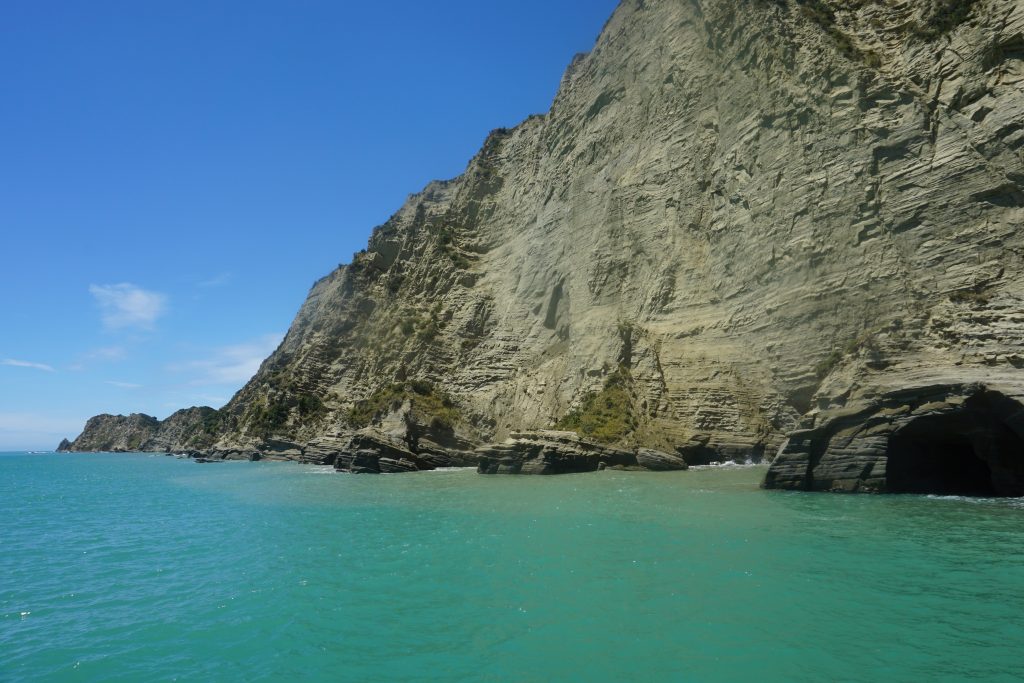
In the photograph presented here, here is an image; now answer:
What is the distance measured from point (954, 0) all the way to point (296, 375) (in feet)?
192

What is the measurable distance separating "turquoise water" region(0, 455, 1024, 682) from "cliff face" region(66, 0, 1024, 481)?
23.3 ft

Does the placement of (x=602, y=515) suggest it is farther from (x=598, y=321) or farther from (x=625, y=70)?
(x=625, y=70)

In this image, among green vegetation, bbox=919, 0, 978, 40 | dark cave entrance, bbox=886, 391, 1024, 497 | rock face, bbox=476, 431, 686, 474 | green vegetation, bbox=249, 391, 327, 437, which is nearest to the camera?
dark cave entrance, bbox=886, 391, 1024, 497

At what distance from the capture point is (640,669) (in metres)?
5.96

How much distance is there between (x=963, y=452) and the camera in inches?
706

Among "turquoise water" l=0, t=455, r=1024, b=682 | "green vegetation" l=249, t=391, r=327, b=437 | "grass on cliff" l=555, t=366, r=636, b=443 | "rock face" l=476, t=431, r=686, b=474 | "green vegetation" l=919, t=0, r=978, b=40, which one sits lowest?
"turquoise water" l=0, t=455, r=1024, b=682

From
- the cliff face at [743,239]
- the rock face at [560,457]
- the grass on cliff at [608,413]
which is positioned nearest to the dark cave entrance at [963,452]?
the cliff face at [743,239]

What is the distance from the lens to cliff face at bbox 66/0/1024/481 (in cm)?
2117

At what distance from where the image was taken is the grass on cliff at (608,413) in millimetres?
30562

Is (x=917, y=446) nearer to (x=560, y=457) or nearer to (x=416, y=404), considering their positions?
(x=560, y=457)

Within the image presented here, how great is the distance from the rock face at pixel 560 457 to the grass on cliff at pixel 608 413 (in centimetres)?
219

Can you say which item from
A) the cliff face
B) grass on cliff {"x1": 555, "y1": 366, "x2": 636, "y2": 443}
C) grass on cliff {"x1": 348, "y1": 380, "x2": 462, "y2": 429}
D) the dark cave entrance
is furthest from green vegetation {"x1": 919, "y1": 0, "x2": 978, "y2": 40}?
grass on cliff {"x1": 348, "y1": 380, "x2": 462, "y2": 429}

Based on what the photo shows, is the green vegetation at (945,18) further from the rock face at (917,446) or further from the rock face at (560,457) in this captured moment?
the rock face at (560,457)

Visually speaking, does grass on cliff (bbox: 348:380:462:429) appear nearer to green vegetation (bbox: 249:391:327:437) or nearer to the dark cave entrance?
green vegetation (bbox: 249:391:327:437)
